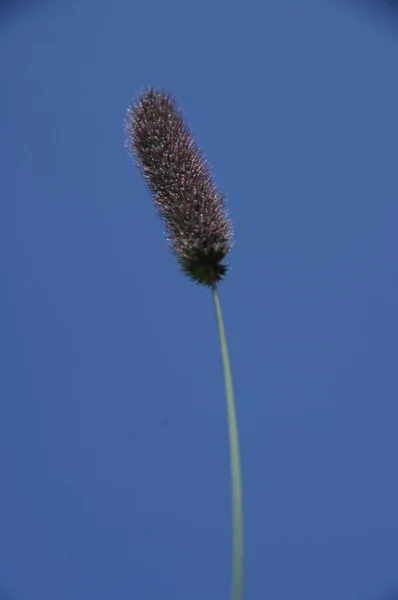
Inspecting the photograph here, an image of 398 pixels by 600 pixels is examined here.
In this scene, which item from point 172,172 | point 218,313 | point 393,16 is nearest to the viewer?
point 218,313

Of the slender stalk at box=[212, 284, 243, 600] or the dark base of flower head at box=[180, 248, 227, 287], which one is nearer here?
the slender stalk at box=[212, 284, 243, 600]

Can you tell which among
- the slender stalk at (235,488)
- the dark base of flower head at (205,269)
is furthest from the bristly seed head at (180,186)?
the slender stalk at (235,488)

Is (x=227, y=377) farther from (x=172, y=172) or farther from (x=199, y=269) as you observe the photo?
(x=172, y=172)

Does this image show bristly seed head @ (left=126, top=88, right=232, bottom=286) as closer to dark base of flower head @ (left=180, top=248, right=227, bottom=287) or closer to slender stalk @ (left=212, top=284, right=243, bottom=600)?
dark base of flower head @ (left=180, top=248, right=227, bottom=287)

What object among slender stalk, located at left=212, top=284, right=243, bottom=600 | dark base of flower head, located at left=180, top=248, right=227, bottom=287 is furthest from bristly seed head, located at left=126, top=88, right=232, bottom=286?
slender stalk, located at left=212, top=284, right=243, bottom=600

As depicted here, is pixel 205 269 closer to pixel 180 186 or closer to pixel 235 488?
pixel 180 186

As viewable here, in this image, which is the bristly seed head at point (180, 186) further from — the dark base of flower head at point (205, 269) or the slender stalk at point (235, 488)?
the slender stalk at point (235, 488)

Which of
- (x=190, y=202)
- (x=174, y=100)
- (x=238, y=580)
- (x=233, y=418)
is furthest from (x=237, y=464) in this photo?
(x=174, y=100)
